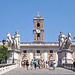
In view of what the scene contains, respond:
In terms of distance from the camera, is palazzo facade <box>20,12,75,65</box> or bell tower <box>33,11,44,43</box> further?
bell tower <box>33,11,44,43</box>

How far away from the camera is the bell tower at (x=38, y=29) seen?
76.2 metres

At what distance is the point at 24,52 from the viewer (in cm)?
7338

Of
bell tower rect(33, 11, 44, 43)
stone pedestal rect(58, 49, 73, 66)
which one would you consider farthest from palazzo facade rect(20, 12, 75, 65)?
stone pedestal rect(58, 49, 73, 66)

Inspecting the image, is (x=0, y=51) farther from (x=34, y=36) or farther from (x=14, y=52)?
(x=14, y=52)

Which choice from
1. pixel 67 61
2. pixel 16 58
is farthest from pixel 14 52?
pixel 67 61

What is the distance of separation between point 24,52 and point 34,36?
27.1ft

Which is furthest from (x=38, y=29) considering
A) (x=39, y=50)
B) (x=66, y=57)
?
(x=66, y=57)

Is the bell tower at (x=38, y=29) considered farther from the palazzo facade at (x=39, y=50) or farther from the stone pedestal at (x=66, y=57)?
the stone pedestal at (x=66, y=57)

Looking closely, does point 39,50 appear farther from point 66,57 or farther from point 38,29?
point 66,57

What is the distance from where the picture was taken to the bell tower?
250ft

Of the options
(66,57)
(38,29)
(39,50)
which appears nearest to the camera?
(66,57)

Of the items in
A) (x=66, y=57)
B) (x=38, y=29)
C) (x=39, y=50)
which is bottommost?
(x=66, y=57)

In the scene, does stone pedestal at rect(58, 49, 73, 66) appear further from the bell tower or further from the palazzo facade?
the bell tower

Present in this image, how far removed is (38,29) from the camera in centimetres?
7719
